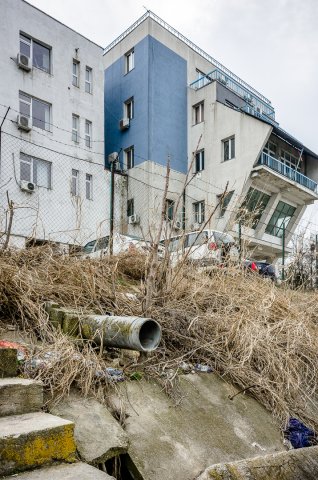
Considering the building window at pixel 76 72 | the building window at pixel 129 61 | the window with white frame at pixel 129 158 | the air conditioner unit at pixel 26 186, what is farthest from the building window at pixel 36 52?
the air conditioner unit at pixel 26 186

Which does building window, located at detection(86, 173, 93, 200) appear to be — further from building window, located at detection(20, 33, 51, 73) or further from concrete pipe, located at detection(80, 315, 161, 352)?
concrete pipe, located at detection(80, 315, 161, 352)

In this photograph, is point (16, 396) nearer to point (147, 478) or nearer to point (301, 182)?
point (147, 478)

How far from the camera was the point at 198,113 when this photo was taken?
2162 centimetres

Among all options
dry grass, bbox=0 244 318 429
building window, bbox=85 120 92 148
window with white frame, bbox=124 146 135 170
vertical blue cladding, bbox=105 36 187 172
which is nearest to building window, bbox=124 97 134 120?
vertical blue cladding, bbox=105 36 187 172

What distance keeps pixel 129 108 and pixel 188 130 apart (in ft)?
10.7

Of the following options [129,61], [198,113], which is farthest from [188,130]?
[129,61]

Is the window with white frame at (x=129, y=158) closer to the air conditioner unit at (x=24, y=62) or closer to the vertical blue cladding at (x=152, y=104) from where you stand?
the vertical blue cladding at (x=152, y=104)

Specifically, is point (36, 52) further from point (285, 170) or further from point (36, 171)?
point (285, 170)

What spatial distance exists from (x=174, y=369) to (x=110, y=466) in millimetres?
1158

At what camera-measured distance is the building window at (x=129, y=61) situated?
2088cm

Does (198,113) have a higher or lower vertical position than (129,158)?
higher

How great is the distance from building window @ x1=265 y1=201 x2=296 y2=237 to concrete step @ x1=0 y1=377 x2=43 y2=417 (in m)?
19.1

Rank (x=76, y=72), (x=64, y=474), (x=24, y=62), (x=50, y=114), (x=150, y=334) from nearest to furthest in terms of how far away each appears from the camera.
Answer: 1. (x=64, y=474)
2. (x=150, y=334)
3. (x=24, y=62)
4. (x=50, y=114)
5. (x=76, y=72)

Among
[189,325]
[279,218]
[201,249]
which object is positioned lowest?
[189,325]
